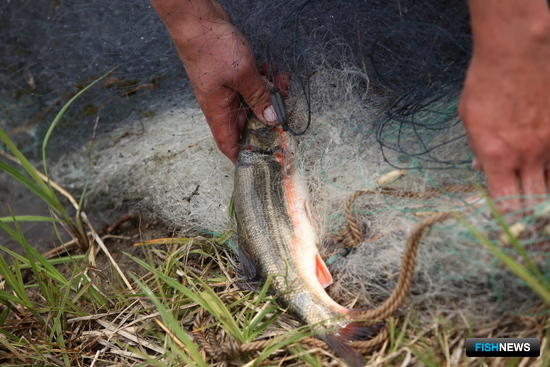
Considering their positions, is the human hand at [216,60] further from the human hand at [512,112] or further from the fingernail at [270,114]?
the human hand at [512,112]

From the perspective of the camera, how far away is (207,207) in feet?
12.2

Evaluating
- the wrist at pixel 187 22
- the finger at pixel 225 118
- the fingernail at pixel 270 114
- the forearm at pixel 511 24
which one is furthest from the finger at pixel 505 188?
A: the wrist at pixel 187 22

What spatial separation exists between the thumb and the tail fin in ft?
4.49

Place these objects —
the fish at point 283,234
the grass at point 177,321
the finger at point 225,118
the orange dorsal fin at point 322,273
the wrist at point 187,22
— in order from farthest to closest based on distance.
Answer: the finger at point 225,118, the wrist at point 187,22, the orange dorsal fin at point 322,273, the fish at point 283,234, the grass at point 177,321

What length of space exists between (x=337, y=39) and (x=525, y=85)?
4.31ft

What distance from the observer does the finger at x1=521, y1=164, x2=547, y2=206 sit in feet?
7.68

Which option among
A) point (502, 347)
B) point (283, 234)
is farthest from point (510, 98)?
point (283, 234)

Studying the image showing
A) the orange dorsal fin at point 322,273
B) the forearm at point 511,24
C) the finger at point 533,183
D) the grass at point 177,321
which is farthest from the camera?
the orange dorsal fin at point 322,273

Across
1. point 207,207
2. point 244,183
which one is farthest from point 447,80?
point 207,207

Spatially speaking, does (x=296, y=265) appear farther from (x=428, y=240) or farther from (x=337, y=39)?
(x=337, y=39)

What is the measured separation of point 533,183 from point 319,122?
1.41 metres

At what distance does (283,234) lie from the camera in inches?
126

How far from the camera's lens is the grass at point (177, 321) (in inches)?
101

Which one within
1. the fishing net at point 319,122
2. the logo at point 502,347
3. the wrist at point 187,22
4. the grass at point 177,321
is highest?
the wrist at point 187,22
